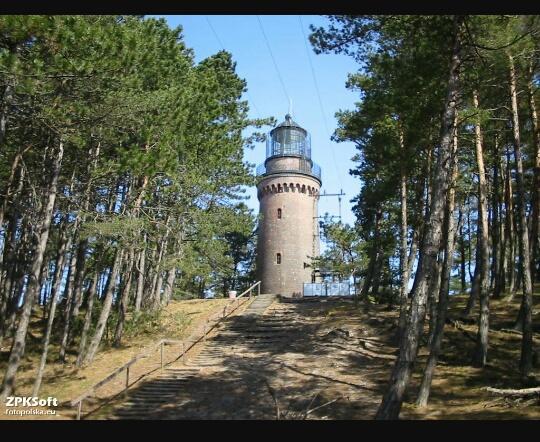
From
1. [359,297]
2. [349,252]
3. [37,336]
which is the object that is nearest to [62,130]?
[37,336]

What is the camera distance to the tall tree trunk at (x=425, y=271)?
762 centimetres

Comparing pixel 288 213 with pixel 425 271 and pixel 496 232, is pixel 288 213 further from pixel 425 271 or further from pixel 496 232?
pixel 425 271

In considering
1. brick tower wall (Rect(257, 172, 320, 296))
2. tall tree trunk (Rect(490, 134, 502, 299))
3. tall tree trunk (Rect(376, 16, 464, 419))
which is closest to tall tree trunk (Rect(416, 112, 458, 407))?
tall tree trunk (Rect(376, 16, 464, 419))

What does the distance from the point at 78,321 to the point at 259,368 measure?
10180 mm

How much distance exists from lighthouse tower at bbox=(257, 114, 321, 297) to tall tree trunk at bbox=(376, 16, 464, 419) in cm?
2364

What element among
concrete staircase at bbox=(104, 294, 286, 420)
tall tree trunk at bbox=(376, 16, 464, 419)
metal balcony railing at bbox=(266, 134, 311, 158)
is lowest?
concrete staircase at bbox=(104, 294, 286, 420)

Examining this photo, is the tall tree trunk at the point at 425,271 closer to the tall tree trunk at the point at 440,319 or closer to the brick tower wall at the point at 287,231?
the tall tree trunk at the point at 440,319

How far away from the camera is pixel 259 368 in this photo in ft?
48.9

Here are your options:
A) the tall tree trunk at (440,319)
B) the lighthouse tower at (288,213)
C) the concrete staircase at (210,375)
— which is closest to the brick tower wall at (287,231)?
the lighthouse tower at (288,213)

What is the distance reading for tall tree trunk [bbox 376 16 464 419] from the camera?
762cm

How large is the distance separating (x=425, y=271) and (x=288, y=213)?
26294mm

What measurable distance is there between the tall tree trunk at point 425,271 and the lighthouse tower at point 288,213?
2364 centimetres

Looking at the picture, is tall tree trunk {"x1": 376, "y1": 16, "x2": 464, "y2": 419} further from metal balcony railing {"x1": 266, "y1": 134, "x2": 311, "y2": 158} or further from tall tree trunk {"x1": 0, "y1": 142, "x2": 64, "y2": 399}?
metal balcony railing {"x1": 266, "y1": 134, "x2": 311, "y2": 158}

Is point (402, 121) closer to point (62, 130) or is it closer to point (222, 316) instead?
point (62, 130)
